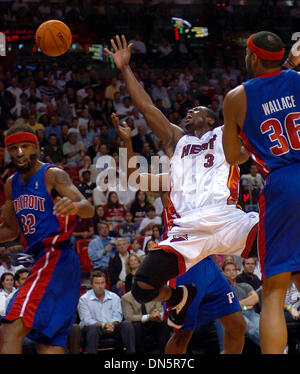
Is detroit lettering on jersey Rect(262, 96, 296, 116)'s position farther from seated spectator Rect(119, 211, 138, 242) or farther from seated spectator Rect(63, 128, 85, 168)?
seated spectator Rect(63, 128, 85, 168)

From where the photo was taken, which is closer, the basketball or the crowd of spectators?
the basketball

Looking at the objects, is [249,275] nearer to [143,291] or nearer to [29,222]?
[143,291]

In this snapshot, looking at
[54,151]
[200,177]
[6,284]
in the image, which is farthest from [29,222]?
[54,151]

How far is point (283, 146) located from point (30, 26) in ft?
48.0

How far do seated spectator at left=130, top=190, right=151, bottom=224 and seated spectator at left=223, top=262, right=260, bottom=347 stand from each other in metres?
3.13

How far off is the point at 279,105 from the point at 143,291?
1.82 m

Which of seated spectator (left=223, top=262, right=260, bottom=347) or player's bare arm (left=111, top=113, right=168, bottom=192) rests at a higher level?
player's bare arm (left=111, top=113, right=168, bottom=192)

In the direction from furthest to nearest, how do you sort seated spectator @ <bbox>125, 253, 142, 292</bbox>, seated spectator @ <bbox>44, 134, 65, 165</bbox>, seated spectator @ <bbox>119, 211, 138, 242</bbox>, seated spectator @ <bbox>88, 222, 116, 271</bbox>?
seated spectator @ <bbox>44, 134, 65, 165</bbox>, seated spectator @ <bbox>119, 211, 138, 242</bbox>, seated spectator @ <bbox>88, 222, 116, 271</bbox>, seated spectator @ <bbox>125, 253, 142, 292</bbox>

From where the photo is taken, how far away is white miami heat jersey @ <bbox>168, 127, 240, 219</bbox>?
17.2 ft

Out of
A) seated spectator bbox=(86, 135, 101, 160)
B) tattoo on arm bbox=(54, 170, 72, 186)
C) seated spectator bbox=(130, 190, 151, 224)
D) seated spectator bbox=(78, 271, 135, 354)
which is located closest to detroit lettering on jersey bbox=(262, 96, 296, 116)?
tattoo on arm bbox=(54, 170, 72, 186)

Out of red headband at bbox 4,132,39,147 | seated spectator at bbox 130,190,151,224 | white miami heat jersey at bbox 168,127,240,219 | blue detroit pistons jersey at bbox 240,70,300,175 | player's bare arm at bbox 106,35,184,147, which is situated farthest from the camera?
seated spectator at bbox 130,190,151,224

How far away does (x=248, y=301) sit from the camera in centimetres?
917

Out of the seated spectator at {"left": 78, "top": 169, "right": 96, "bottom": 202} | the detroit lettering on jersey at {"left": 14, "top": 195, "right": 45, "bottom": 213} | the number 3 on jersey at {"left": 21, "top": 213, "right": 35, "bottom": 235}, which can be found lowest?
the seated spectator at {"left": 78, "top": 169, "right": 96, "bottom": 202}

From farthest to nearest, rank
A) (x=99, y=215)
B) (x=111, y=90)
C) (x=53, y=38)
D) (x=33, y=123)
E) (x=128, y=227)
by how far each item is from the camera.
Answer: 1. (x=111, y=90)
2. (x=33, y=123)
3. (x=128, y=227)
4. (x=99, y=215)
5. (x=53, y=38)
